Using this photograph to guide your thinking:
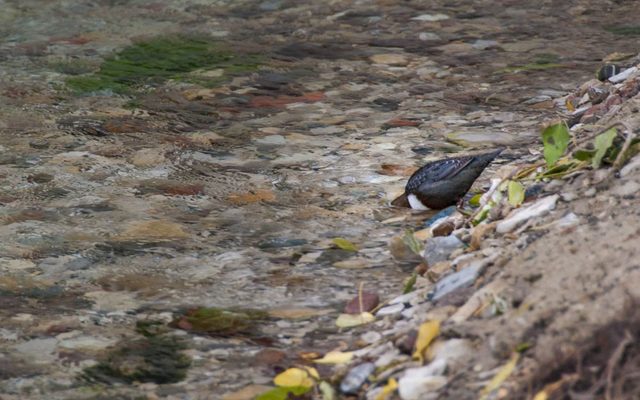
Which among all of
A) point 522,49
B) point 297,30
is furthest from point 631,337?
point 297,30

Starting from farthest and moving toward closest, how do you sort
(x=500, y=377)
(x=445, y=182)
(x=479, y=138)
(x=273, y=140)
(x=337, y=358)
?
(x=273, y=140)
(x=479, y=138)
(x=445, y=182)
(x=337, y=358)
(x=500, y=377)

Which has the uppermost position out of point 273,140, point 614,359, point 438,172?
point 614,359

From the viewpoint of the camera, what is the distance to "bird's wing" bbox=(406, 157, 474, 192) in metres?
3.01

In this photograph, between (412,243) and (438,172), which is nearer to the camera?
(412,243)

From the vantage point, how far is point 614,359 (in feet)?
5.32

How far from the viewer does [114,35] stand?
511 cm

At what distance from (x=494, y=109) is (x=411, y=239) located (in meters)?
1.33

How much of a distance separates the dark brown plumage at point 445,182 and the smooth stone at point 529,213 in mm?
525

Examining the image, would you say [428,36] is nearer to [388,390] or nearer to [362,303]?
[362,303]

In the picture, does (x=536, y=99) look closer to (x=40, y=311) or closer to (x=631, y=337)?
(x=40, y=311)

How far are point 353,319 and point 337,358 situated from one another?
0.20 metres

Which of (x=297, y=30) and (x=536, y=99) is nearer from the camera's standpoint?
(x=536, y=99)

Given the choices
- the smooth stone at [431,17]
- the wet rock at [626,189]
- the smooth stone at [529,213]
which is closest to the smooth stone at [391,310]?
the smooth stone at [529,213]

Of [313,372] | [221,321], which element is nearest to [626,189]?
[313,372]
